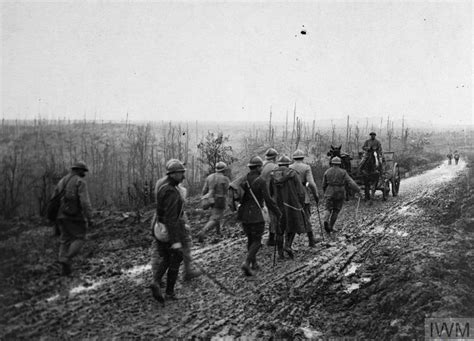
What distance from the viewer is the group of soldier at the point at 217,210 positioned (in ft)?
17.5

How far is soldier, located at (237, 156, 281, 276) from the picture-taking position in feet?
21.8

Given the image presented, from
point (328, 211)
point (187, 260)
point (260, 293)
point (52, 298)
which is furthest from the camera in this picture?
point (328, 211)

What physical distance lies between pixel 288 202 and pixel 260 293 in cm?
227

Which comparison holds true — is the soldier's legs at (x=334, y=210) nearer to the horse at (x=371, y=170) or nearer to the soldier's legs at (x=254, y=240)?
the soldier's legs at (x=254, y=240)

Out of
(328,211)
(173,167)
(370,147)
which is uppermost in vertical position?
(370,147)

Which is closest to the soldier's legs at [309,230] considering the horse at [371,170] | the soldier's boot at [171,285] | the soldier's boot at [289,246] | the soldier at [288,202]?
the soldier at [288,202]

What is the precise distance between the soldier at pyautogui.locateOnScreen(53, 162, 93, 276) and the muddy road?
303mm

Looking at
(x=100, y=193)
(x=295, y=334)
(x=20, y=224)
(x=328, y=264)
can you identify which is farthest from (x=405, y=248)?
(x=100, y=193)

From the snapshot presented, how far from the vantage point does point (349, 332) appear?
4824mm

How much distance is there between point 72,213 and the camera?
18.5 feet

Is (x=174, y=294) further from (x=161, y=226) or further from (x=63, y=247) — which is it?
(x=63, y=247)

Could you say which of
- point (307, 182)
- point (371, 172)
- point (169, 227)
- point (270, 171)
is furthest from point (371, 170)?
point (169, 227)

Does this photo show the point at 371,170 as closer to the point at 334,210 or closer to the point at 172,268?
the point at 334,210

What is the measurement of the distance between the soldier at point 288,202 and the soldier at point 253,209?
807 millimetres
